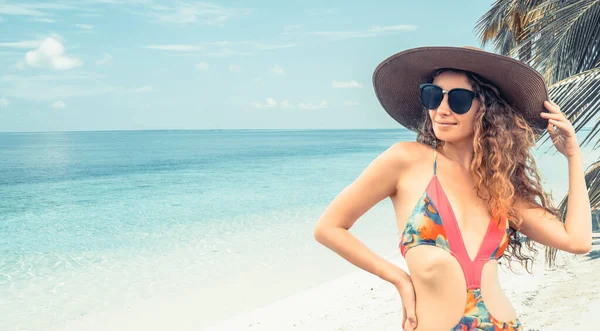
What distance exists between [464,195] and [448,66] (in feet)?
1.39

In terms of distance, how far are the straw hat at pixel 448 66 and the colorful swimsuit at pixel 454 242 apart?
0.41 m

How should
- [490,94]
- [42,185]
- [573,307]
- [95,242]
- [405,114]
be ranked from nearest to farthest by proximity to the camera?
[490,94], [405,114], [573,307], [95,242], [42,185]

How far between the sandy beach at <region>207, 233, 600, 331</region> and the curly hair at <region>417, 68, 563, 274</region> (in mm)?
4628

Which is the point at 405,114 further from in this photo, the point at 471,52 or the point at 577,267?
the point at 577,267

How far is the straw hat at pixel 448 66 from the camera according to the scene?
1731mm

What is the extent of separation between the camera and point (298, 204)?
71.2 feet

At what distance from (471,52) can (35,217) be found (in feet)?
77.2

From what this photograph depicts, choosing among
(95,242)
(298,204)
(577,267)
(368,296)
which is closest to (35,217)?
(95,242)

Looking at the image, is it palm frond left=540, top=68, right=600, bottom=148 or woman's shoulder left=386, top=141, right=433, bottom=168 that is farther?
palm frond left=540, top=68, right=600, bottom=148

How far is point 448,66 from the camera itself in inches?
71.6

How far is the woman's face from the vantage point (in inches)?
69.6

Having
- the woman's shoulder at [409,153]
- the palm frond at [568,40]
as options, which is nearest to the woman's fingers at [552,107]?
the woman's shoulder at [409,153]

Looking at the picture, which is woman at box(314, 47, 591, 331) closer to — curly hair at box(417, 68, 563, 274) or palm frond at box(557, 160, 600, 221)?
curly hair at box(417, 68, 563, 274)

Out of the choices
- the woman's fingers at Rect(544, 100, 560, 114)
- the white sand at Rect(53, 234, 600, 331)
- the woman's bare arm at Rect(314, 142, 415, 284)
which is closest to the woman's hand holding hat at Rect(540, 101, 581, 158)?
the woman's fingers at Rect(544, 100, 560, 114)
